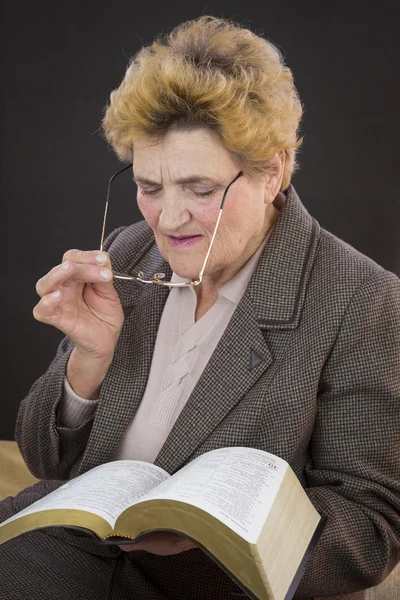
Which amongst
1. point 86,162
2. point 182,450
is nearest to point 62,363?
point 182,450

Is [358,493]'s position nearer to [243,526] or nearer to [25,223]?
[243,526]

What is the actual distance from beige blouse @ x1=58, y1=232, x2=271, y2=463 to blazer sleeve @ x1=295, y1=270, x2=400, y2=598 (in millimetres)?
279

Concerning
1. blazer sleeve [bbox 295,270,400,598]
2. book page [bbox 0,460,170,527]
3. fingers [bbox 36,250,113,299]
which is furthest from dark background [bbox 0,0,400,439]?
book page [bbox 0,460,170,527]

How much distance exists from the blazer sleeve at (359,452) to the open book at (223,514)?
0.16m

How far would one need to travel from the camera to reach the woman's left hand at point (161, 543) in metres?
1.35

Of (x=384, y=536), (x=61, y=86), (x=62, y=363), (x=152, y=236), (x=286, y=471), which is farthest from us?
(x=61, y=86)

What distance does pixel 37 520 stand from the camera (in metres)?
1.22

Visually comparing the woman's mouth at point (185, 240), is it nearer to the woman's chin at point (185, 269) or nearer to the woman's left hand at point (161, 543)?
the woman's chin at point (185, 269)

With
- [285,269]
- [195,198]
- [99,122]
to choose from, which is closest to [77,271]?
[195,198]

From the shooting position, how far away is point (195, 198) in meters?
1.62

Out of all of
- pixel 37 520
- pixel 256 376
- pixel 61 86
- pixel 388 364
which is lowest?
pixel 37 520

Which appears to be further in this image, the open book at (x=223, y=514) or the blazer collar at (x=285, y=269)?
the blazer collar at (x=285, y=269)

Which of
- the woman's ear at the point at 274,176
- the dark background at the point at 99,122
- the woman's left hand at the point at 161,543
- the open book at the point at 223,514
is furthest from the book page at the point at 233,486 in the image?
the dark background at the point at 99,122

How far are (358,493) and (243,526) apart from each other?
477 millimetres
